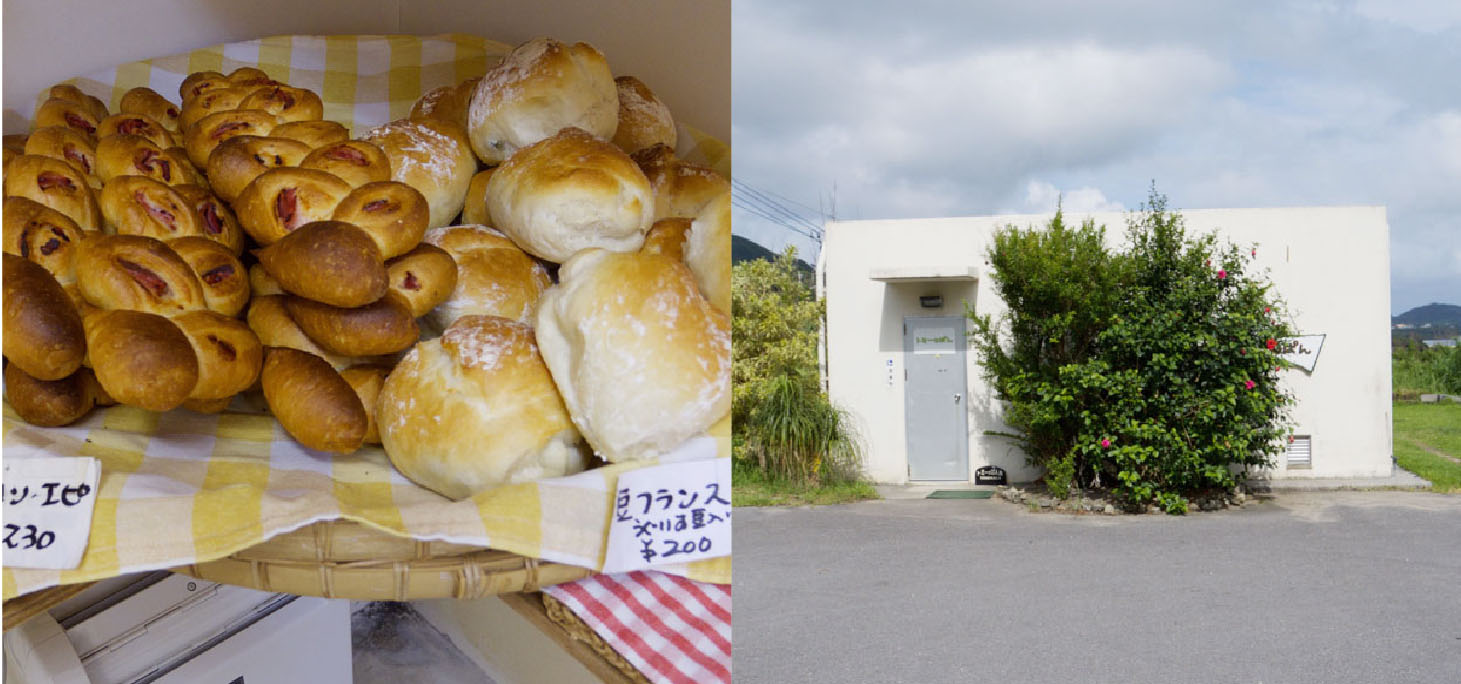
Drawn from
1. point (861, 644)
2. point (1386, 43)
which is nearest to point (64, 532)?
point (861, 644)

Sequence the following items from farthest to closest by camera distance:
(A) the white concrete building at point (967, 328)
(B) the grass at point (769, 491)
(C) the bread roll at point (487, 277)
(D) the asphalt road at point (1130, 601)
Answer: (D) the asphalt road at point (1130, 601)
(A) the white concrete building at point (967, 328)
(B) the grass at point (769, 491)
(C) the bread roll at point (487, 277)

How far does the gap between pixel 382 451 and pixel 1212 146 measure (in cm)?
477

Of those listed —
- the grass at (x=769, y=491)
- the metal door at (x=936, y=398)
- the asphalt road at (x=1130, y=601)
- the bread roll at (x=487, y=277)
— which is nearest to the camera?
the bread roll at (x=487, y=277)

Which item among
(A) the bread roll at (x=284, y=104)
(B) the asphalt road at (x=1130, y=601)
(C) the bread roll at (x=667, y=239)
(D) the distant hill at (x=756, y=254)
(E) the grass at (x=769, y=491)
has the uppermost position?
(D) the distant hill at (x=756, y=254)

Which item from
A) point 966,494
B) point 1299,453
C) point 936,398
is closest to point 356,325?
point 936,398

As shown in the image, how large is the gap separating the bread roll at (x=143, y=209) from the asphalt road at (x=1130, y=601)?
288cm

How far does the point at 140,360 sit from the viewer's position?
0.81 ft

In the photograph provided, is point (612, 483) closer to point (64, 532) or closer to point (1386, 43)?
point (64, 532)

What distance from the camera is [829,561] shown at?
434 cm

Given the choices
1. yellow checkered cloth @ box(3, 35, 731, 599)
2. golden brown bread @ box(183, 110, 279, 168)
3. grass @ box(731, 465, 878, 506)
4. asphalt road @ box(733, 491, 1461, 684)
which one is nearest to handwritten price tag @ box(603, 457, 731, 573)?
yellow checkered cloth @ box(3, 35, 731, 599)

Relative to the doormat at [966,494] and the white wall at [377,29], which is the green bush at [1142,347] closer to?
the doormat at [966,494]

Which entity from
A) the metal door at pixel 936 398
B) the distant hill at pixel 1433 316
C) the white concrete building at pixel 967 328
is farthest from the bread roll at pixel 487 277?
the distant hill at pixel 1433 316

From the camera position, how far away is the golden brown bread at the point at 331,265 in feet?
0.96

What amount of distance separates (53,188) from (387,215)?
0.36ft
